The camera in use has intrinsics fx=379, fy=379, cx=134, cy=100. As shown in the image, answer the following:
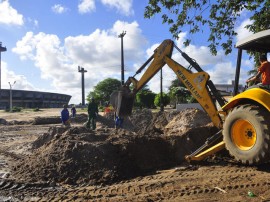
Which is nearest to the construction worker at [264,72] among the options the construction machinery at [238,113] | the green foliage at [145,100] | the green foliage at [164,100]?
the construction machinery at [238,113]

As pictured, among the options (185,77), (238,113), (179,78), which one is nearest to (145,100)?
(179,78)

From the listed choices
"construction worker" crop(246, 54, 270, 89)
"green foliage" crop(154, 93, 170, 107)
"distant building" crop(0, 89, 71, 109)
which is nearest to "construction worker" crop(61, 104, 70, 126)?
"construction worker" crop(246, 54, 270, 89)

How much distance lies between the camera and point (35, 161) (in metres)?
8.35

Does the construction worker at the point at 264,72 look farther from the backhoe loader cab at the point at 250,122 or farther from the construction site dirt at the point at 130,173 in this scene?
the construction site dirt at the point at 130,173

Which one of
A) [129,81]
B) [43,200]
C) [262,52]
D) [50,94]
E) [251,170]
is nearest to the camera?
[43,200]

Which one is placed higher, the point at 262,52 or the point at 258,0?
the point at 258,0

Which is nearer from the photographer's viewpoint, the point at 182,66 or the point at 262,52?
the point at 262,52

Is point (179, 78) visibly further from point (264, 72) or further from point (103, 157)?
point (264, 72)

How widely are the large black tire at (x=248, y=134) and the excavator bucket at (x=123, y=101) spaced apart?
500 centimetres

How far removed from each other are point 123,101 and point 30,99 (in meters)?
82.6

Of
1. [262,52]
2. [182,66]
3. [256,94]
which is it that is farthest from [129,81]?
[256,94]

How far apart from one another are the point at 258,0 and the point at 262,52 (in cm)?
361

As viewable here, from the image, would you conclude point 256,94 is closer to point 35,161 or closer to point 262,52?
point 262,52

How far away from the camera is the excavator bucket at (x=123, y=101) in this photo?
1140cm
